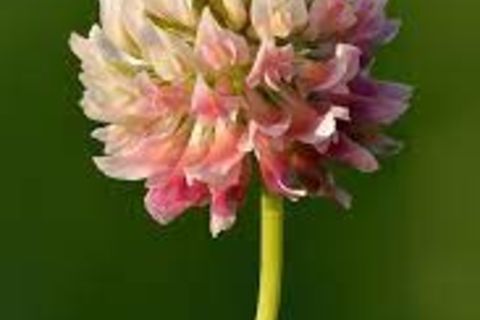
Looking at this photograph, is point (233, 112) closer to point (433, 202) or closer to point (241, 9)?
point (241, 9)

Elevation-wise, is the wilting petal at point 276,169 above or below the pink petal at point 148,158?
below

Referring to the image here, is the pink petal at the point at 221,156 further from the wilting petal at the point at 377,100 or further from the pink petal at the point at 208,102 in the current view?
the wilting petal at the point at 377,100

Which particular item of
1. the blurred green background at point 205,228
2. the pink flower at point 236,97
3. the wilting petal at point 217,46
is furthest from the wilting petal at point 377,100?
the blurred green background at point 205,228

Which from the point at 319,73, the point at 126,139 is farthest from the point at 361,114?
the point at 126,139

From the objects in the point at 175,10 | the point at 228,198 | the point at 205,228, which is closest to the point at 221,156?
the point at 228,198

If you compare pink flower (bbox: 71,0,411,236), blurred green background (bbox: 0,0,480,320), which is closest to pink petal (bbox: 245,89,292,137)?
pink flower (bbox: 71,0,411,236)

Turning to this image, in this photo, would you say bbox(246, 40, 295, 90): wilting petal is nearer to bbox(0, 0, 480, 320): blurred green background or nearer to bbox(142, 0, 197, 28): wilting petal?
bbox(142, 0, 197, 28): wilting petal
